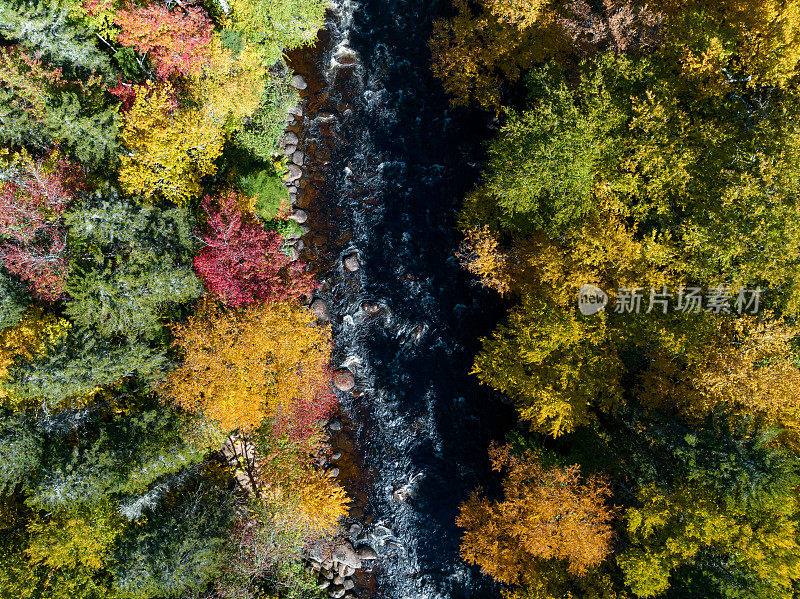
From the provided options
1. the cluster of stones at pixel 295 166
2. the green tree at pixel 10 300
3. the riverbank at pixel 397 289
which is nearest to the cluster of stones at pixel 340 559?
the riverbank at pixel 397 289

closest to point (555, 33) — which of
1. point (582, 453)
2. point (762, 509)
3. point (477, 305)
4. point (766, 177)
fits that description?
point (766, 177)

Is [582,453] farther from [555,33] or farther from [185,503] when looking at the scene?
[555,33]

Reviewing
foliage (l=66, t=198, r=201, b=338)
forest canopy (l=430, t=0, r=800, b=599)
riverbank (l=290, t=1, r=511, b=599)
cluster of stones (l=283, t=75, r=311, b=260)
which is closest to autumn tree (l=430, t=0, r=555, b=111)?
forest canopy (l=430, t=0, r=800, b=599)

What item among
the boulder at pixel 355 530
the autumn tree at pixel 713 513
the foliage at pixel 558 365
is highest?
the foliage at pixel 558 365

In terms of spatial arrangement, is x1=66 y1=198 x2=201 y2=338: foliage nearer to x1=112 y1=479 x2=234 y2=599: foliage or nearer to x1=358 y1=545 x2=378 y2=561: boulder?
x1=112 y1=479 x2=234 y2=599: foliage

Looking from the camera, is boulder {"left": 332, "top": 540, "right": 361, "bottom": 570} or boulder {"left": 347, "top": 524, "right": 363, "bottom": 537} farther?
boulder {"left": 347, "top": 524, "right": 363, "bottom": 537}

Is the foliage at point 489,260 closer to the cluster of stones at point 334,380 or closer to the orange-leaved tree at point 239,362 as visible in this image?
the cluster of stones at point 334,380
